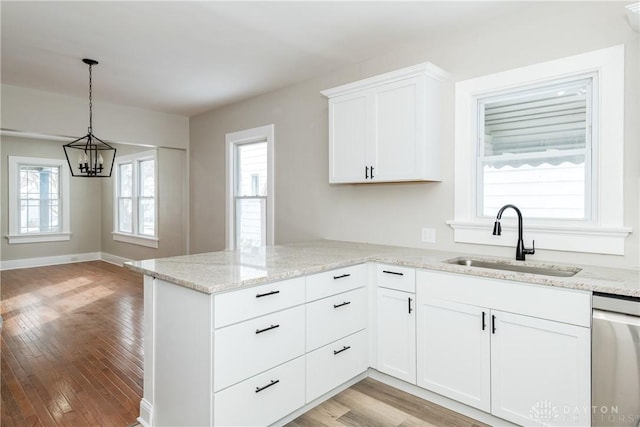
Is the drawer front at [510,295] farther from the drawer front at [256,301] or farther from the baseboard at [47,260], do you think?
the baseboard at [47,260]

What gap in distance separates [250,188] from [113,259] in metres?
4.60

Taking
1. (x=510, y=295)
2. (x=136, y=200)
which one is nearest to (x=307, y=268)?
(x=510, y=295)

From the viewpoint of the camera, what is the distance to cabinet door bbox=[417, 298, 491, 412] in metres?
2.11

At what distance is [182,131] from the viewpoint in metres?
5.44

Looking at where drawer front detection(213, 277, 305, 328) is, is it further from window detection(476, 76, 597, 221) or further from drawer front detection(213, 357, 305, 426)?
window detection(476, 76, 597, 221)

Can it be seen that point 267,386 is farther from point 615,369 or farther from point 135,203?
point 135,203

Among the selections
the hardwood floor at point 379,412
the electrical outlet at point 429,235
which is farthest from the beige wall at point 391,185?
the hardwood floor at point 379,412

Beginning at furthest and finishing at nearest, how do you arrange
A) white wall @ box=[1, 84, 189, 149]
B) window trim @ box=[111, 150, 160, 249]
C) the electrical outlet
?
window trim @ box=[111, 150, 160, 249] < white wall @ box=[1, 84, 189, 149] < the electrical outlet

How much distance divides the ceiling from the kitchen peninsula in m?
1.65

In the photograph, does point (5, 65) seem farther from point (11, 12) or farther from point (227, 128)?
point (227, 128)

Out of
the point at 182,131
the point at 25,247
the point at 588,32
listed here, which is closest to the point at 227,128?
the point at 182,131

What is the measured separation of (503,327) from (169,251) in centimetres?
509

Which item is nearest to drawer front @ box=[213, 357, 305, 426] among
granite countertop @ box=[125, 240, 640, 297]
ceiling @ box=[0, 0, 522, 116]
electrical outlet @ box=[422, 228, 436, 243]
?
granite countertop @ box=[125, 240, 640, 297]

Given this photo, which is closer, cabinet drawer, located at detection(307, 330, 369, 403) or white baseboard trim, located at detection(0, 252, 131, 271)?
cabinet drawer, located at detection(307, 330, 369, 403)
